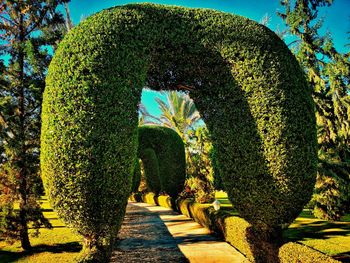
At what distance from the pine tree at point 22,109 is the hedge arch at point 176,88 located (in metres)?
4.18

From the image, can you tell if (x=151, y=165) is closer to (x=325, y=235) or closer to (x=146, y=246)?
(x=146, y=246)

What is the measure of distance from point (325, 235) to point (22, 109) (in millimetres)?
9622

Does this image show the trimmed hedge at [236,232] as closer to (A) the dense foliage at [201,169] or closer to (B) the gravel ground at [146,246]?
(B) the gravel ground at [146,246]

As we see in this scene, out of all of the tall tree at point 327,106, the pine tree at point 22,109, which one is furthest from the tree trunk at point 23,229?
the tall tree at point 327,106

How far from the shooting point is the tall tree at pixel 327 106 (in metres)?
8.23

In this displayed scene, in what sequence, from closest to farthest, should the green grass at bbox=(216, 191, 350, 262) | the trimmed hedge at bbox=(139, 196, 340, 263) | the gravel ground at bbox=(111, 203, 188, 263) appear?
the trimmed hedge at bbox=(139, 196, 340, 263)
the green grass at bbox=(216, 191, 350, 262)
the gravel ground at bbox=(111, 203, 188, 263)

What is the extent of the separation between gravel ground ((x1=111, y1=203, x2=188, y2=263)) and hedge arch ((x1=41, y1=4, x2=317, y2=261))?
2.51 m

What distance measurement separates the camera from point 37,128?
8.05 metres

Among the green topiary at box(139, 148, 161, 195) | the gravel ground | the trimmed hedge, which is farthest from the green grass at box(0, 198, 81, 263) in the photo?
the green topiary at box(139, 148, 161, 195)

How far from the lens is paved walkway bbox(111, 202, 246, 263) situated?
6.31 metres

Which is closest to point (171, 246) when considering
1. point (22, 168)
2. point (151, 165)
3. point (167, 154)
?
point (22, 168)

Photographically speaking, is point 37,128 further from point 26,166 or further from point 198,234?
point 198,234

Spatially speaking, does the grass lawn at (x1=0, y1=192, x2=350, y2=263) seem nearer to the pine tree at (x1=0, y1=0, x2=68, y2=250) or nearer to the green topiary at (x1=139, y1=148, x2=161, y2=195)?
the pine tree at (x1=0, y1=0, x2=68, y2=250)

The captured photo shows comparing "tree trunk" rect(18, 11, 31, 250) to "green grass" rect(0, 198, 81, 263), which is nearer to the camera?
"green grass" rect(0, 198, 81, 263)
